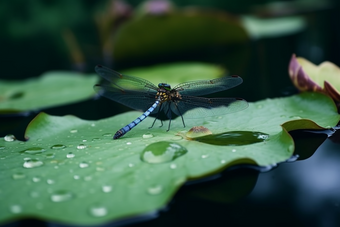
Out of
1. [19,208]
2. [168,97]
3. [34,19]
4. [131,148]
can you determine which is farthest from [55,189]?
[34,19]

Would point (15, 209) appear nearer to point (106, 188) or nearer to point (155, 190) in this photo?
point (106, 188)

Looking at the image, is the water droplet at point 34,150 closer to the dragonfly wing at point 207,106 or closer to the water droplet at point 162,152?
the water droplet at point 162,152

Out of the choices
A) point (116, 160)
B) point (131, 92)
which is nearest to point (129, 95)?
point (131, 92)

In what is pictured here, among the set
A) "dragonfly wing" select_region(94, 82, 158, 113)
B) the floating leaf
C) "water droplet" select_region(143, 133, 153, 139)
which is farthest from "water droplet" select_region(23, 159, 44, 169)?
"dragonfly wing" select_region(94, 82, 158, 113)

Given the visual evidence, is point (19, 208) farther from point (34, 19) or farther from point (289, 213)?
point (34, 19)

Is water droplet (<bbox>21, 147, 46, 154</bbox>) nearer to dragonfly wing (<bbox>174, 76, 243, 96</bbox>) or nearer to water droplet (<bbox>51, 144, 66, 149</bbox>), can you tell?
water droplet (<bbox>51, 144, 66, 149</bbox>)
